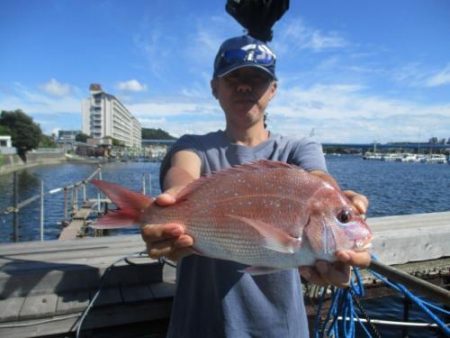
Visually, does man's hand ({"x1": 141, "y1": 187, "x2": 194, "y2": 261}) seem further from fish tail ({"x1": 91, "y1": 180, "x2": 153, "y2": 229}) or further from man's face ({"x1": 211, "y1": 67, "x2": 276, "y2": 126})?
man's face ({"x1": 211, "y1": 67, "x2": 276, "y2": 126})

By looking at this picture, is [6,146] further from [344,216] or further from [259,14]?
[344,216]

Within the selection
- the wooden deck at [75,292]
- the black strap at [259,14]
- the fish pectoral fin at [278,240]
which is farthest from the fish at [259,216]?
the black strap at [259,14]

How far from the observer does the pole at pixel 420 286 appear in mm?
1913

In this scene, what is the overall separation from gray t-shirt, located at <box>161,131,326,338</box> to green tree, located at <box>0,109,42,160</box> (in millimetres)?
84291

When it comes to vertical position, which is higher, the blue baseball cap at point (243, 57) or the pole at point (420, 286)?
the blue baseball cap at point (243, 57)

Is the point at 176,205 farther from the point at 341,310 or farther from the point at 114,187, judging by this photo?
the point at 341,310

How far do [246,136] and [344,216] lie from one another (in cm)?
82

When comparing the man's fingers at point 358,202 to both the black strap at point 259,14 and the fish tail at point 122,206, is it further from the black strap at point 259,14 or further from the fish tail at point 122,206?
the black strap at point 259,14

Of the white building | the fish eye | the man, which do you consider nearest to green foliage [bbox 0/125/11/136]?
the white building

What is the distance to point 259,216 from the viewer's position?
1.91 metres

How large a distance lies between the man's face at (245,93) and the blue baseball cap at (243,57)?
0.14ft

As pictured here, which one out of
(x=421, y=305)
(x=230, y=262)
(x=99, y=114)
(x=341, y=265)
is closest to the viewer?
(x=341, y=265)

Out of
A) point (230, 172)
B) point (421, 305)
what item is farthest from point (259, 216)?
point (421, 305)

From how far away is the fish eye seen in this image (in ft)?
6.00
